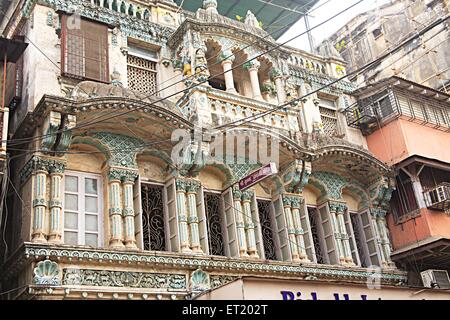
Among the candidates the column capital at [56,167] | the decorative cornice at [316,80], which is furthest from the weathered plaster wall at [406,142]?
the column capital at [56,167]

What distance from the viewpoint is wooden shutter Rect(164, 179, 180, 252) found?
12.9m

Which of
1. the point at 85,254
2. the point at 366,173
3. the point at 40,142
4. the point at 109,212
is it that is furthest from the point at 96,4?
the point at 366,173

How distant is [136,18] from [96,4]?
43.8 inches

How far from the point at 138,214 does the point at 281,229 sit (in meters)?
4.04

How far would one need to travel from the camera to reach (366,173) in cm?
1684

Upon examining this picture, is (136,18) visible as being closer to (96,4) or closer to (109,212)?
(96,4)

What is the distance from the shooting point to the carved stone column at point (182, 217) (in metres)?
12.7

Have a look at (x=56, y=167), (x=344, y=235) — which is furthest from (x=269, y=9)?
(x=56, y=167)

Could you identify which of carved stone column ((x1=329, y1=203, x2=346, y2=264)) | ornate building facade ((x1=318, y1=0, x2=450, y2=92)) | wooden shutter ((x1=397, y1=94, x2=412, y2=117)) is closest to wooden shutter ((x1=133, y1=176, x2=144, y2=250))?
carved stone column ((x1=329, y1=203, x2=346, y2=264))

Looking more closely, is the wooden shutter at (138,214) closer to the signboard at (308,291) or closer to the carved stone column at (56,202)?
the carved stone column at (56,202)

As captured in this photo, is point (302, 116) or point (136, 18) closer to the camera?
point (136, 18)

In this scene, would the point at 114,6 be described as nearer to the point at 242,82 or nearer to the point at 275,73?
the point at 242,82

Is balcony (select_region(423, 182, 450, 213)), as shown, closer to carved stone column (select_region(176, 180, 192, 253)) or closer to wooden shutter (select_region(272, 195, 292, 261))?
wooden shutter (select_region(272, 195, 292, 261))

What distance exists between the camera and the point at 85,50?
13.9m
